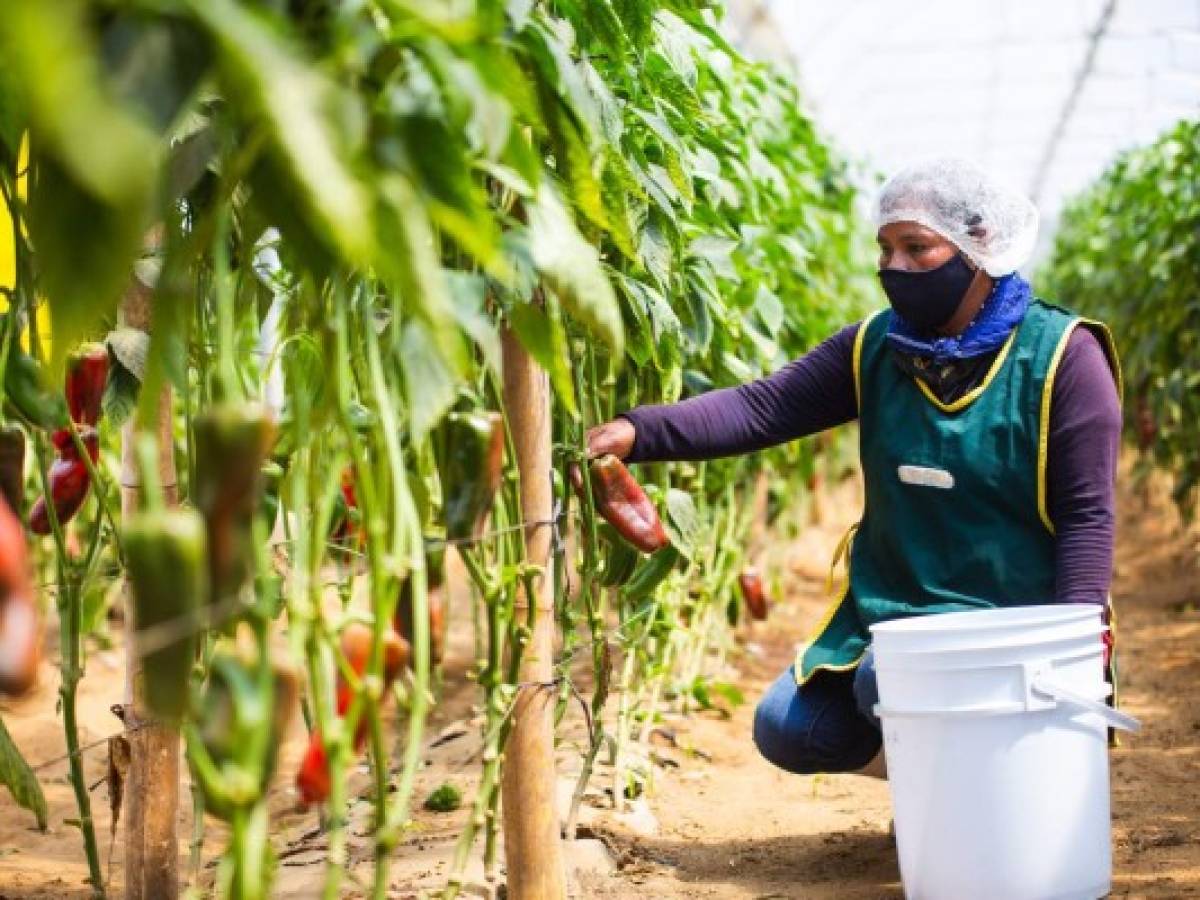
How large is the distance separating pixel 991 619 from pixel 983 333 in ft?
1.51

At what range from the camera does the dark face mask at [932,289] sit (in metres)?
2.49

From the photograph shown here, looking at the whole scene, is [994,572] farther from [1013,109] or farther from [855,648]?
[1013,109]

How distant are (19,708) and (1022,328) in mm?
2601

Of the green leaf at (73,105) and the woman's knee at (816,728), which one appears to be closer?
the green leaf at (73,105)

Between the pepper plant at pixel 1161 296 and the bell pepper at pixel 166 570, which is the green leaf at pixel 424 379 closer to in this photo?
the bell pepper at pixel 166 570

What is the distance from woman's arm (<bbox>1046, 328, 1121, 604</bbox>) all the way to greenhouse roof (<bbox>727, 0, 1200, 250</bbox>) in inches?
276

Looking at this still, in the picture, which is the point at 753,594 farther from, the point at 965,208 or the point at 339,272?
the point at 339,272

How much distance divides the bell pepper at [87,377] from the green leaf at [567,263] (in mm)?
843

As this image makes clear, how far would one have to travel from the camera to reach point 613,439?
236 cm

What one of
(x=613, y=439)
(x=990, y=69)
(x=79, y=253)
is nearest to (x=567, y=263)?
(x=79, y=253)

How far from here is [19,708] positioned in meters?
3.87

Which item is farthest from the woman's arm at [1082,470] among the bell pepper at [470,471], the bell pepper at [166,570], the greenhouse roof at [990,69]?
the greenhouse roof at [990,69]

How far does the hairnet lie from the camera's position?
2.49 m

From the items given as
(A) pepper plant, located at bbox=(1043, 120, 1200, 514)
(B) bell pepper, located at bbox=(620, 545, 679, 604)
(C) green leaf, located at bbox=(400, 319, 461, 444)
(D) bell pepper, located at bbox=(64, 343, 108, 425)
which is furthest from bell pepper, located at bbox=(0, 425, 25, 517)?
(A) pepper plant, located at bbox=(1043, 120, 1200, 514)
